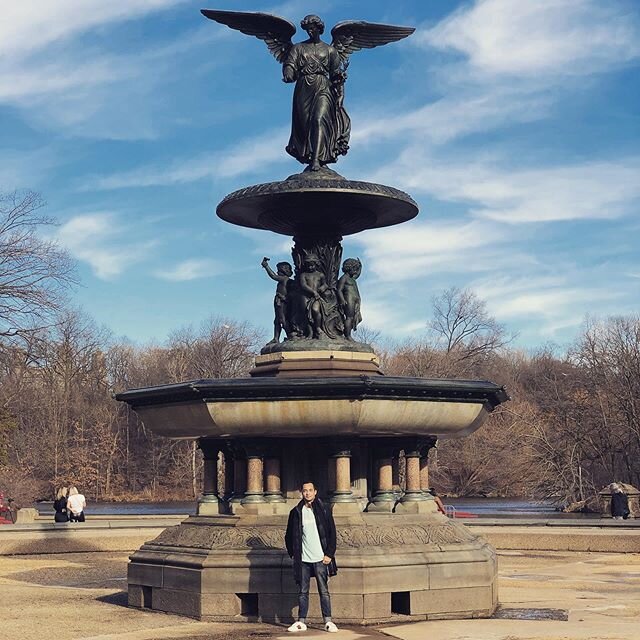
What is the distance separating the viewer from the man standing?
37.1ft

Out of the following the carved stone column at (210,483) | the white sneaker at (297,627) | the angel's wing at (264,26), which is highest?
the angel's wing at (264,26)

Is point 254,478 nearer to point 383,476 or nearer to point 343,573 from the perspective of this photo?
point 383,476

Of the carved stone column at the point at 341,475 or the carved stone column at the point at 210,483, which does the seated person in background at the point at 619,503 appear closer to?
the carved stone column at the point at 210,483

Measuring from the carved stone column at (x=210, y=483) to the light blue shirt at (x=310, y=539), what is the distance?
268 cm

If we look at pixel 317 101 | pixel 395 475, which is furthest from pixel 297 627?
pixel 317 101

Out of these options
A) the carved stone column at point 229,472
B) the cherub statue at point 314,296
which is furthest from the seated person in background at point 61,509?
the cherub statue at point 314,296

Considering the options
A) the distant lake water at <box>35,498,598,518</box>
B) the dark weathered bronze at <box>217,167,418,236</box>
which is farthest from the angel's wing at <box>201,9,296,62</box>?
the distant lake water at <box>35,498,598,518</box>

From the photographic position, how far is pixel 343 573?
12.1 metres

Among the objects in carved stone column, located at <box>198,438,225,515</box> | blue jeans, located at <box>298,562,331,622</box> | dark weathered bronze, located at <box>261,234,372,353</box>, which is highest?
dark weathered bronze, located at <box>261,234,372,353</box>

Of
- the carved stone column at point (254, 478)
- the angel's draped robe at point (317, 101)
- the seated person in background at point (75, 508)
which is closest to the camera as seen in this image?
the carved stone column at point (254, 478)

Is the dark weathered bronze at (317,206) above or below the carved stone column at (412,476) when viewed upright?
above

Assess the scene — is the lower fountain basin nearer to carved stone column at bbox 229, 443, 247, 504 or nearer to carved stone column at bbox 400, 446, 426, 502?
carved stone column at bbox 229, 443, 247, 504

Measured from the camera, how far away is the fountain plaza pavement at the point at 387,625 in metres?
11.0

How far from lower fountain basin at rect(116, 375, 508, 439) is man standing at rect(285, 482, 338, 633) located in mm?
1336
